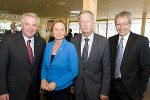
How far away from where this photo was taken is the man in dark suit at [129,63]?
1.79 m

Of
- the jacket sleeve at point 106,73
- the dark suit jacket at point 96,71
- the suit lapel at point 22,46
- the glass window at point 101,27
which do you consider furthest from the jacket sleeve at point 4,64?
the glass window at point 101,27

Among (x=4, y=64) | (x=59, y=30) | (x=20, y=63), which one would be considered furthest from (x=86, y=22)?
(x=4, y=64)

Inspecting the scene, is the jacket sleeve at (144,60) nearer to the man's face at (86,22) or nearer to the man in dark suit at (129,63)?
the man in dark suit at (129,63)

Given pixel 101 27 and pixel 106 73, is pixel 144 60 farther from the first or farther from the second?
pixel 101 27

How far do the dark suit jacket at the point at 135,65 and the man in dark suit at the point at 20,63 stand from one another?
132 cm

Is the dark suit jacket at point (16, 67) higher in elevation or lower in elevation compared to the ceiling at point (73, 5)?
lower

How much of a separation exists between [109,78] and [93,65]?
1.00ft

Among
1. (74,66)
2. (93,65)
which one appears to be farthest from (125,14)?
(74,66)

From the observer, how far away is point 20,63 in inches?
70.0

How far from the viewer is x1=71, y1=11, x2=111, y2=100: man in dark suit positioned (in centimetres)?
181

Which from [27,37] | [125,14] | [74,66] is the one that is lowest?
[74,66]

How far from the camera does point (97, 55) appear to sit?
1.80m

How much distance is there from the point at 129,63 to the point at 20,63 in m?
1.53

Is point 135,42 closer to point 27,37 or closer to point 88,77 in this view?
point 88,77
